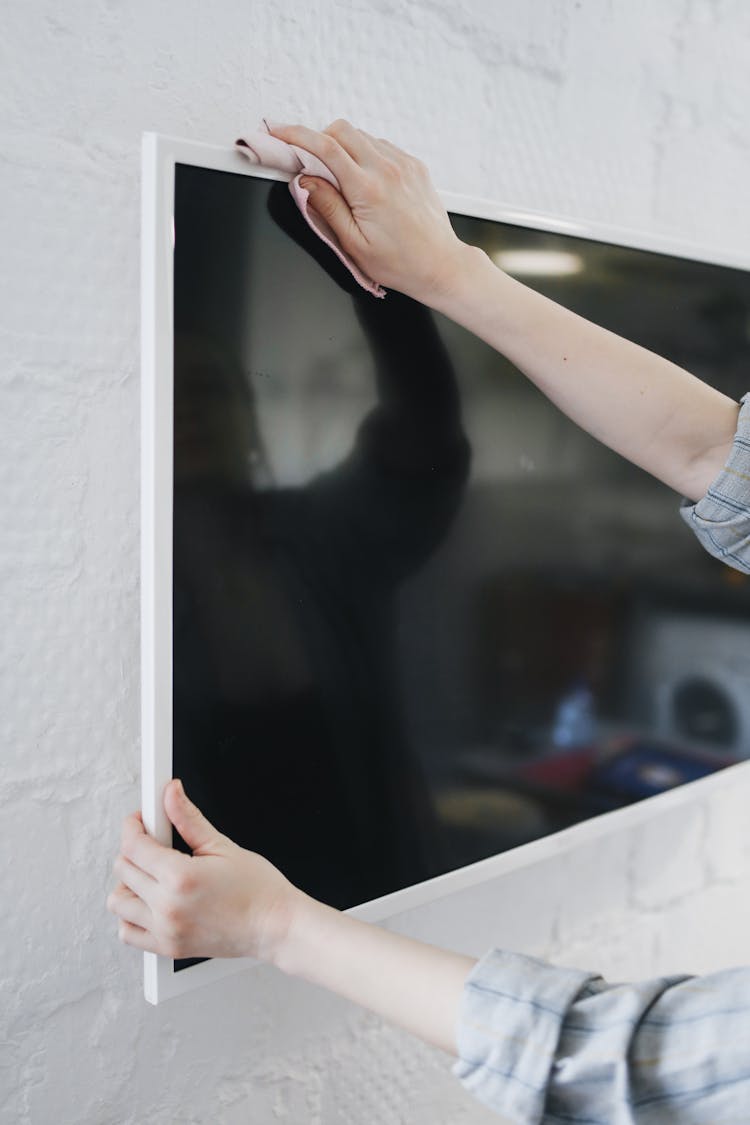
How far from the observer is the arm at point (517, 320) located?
826 mm

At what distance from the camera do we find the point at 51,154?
0.84m

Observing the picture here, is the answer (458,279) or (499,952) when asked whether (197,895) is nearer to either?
(499,952)

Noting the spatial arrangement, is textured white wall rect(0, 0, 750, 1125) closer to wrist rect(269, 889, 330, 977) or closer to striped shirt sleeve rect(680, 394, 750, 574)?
wrist rect(269, 889, 330, 977)

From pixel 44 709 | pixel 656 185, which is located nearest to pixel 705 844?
pixel 656 185

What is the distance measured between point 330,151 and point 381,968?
638 mm

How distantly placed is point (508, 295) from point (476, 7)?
0.46 meters

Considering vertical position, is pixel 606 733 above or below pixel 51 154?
below

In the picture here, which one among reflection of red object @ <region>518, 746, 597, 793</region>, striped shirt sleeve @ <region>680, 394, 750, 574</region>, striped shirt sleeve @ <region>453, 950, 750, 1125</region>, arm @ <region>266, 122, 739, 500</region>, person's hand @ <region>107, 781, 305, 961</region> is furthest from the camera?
reflection of red object @ <region>518, 746, 597, 793</region>

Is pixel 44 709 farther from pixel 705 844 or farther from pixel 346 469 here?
pixel 705 844

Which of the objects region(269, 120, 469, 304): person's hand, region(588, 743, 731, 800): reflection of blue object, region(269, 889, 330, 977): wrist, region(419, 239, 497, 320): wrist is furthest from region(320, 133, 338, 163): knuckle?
region(588, 743, 731, 800): reflection of blue object

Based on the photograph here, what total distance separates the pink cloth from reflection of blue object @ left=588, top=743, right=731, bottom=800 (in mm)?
701

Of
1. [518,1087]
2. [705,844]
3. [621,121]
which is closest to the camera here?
[518,1087]

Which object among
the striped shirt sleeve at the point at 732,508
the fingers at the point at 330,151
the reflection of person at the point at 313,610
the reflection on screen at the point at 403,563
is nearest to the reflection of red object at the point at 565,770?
the reflection on screen at the point at 403,563

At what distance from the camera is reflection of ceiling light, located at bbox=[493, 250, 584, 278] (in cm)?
99
